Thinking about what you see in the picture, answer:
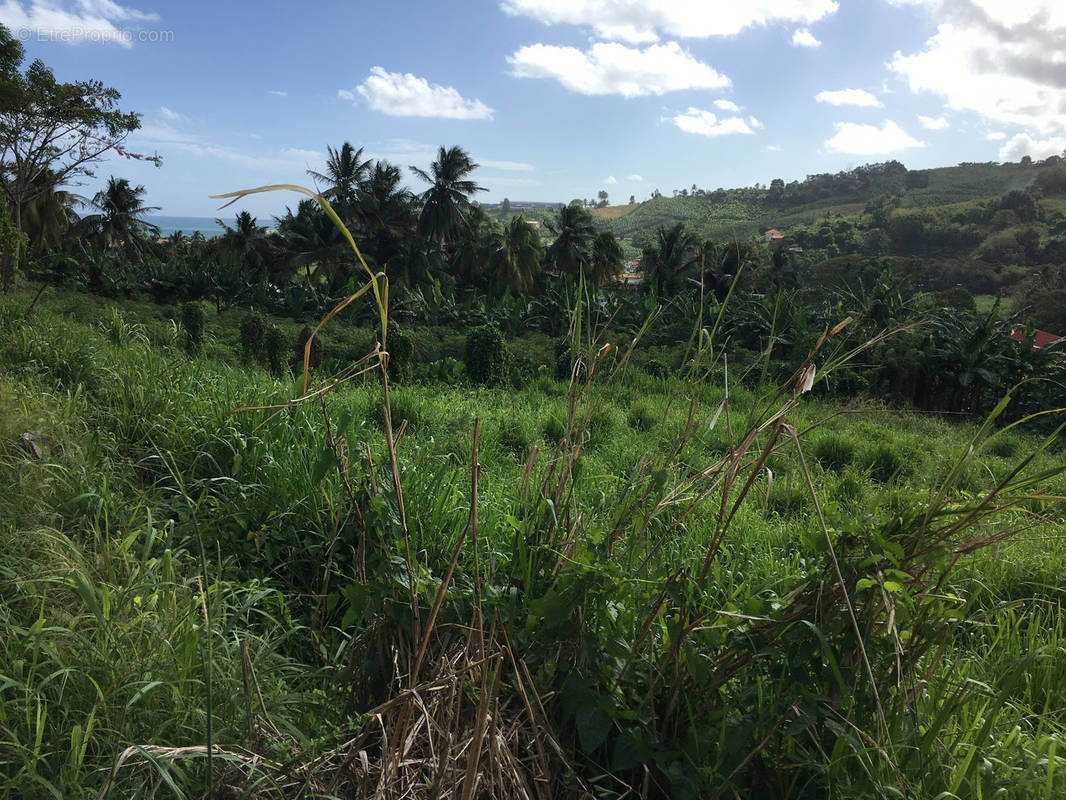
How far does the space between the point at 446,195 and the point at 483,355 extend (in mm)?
21691

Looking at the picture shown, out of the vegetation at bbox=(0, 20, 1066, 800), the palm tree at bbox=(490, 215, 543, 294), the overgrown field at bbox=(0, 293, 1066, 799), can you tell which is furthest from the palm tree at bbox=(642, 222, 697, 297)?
the overgrown field at bbox=(0, 293, 1066, 799)

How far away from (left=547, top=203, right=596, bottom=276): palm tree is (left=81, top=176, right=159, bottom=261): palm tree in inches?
842

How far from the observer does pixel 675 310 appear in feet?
66.9

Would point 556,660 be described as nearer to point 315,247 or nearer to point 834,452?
point 834,452

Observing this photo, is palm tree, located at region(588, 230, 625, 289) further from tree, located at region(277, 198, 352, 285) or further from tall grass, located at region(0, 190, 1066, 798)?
tall grass, located at region(0, 190, 1066, 798)

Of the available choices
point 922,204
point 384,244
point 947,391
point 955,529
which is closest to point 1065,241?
point 922,204

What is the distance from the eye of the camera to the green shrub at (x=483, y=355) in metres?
13.6

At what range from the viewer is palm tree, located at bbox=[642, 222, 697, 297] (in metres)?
26.4

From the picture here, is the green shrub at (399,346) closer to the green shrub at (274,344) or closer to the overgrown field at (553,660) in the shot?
the green shrub at (274,344)

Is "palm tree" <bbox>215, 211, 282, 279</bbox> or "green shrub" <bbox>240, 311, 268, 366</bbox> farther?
"palm tree" <bbox>215, 211, 282, 279</bbox>

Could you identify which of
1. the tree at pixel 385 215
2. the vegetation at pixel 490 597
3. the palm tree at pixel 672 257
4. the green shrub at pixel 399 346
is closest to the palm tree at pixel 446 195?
the tree at pixel 385 215

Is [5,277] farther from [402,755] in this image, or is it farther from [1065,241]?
[1065,241]

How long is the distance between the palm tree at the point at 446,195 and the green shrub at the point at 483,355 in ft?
66.8

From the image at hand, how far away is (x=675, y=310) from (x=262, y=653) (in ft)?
64.5
